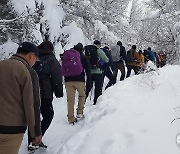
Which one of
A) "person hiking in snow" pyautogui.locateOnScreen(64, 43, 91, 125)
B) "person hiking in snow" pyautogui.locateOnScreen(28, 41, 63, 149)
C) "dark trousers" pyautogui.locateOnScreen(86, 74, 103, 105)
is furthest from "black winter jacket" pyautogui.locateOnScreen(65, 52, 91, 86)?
"person hiking in snow" pyautogui.locateOnScreen(28, 41, 63, 149)

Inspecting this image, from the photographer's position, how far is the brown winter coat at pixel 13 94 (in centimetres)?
357

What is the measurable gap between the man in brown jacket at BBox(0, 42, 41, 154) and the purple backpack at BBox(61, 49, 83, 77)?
3.39 metres

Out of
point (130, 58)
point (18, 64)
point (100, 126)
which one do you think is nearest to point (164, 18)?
point (130, 58)

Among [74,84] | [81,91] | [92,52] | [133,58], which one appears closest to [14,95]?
[74,84]

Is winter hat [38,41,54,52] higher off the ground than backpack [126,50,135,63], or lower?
higher

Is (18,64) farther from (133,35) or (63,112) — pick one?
(133,35)

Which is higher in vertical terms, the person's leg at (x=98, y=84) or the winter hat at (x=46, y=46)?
the winter hat at (x=46, y=46)

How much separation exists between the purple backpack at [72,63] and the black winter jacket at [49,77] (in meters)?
1.23

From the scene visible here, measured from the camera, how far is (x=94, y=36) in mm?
17594

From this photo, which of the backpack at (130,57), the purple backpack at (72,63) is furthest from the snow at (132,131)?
the backpack at (130,57)

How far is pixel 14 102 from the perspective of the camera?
3617 mm

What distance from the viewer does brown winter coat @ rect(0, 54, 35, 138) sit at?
11.7ft

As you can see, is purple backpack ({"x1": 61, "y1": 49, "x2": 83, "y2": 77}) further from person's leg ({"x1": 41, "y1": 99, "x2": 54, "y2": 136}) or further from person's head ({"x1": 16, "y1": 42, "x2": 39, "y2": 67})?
person's head ({"x1": 16, "y1": 42, "x2": 39, "y2": 67})

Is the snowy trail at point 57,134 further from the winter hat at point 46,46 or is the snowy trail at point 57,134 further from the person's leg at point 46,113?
the winter hat at point 46,46
